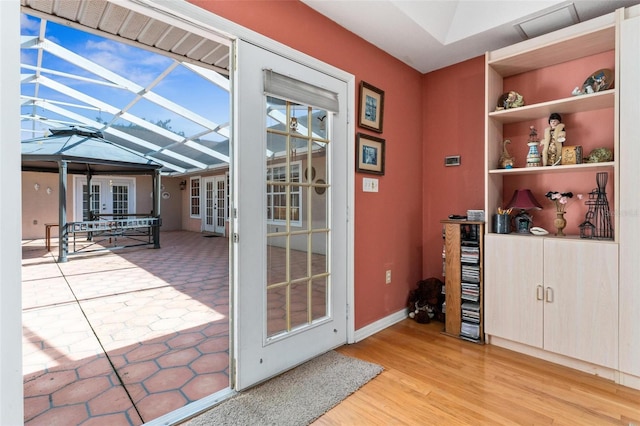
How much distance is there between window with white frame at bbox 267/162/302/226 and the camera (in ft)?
7.04

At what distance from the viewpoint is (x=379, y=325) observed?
3.01 metres

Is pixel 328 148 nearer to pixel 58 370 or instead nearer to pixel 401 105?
pixel 401 105

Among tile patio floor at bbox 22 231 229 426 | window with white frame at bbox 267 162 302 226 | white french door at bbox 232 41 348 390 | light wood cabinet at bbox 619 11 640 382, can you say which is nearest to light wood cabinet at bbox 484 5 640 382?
light wood cabinet at bbox 619 11 640 382

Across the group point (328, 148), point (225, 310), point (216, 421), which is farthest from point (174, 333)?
point (328, 148)

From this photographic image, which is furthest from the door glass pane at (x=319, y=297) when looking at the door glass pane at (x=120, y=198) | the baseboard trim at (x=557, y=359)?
the door glass pane at (x=120, y=198)

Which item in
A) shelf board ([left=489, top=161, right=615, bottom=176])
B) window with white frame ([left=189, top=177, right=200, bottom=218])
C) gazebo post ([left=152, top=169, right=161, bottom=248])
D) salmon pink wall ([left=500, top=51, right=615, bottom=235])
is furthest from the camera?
window with white frame ([left=189, top=177, right=200, bottom=218])

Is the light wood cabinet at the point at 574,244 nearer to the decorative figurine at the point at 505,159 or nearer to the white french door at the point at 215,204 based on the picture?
the decorative figurine at the point at 505,159

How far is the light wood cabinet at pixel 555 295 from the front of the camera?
85.4 inches

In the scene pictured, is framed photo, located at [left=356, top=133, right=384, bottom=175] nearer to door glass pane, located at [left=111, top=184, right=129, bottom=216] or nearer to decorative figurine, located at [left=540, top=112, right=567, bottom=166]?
decorative figurine, located at [left=540, top=112, right=567, bottom=166]

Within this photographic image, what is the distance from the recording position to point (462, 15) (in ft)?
9.10

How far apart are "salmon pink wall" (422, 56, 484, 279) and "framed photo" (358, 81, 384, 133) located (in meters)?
0.87

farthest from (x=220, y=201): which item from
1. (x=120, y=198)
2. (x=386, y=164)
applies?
(x=386, y=164)

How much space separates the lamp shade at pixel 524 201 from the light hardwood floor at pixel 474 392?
1201 millimetres

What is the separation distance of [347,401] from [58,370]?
2.08 meters
